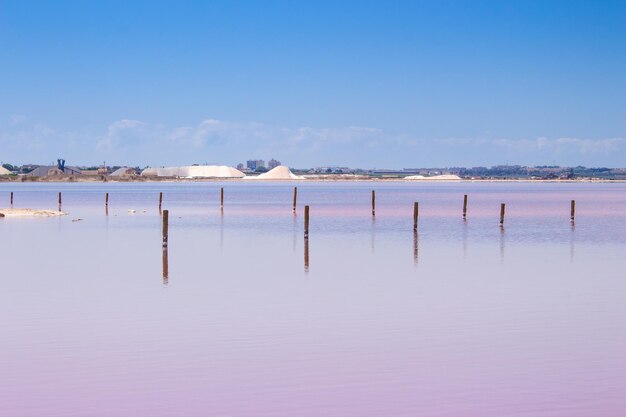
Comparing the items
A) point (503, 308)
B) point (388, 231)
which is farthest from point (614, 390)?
point (388, 231)

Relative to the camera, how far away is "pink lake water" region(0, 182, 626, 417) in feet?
46.6

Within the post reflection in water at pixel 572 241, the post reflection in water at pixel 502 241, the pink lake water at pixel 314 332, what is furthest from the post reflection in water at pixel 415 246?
the post reflection in water at pixel 572 241

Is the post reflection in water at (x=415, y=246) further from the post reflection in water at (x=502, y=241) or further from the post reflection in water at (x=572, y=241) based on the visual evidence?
the post reflection in water at (x=572, y=241)

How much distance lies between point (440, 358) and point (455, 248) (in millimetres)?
25244

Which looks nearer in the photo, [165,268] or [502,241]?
[165,268]

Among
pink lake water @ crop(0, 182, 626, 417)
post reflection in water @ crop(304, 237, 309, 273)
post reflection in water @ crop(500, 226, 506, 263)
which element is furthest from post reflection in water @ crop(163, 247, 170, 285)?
post reflection in water @ crop(500, 226, 506, 263)

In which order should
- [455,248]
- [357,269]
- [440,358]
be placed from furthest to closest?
[455,248] < [357,269] < [440,358]

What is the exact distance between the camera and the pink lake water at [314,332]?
14.2 metres

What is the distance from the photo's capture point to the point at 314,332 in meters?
19.8

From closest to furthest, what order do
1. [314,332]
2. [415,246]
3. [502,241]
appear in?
[314,332] → [415,246] → [502,241]

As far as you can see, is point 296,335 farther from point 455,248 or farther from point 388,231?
point 388,231

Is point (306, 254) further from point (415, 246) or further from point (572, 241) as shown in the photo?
point (572, 241)

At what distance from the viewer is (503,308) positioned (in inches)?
914

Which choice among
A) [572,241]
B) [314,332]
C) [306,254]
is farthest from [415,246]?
[314,332]
